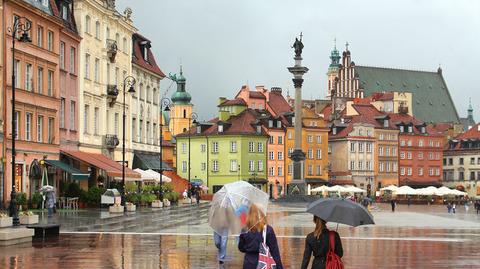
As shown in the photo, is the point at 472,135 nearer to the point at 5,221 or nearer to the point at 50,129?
the point at 50,129

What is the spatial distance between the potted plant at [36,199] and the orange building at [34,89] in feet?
2.48

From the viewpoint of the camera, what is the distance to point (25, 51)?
47656mm

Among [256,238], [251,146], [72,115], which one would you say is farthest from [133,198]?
[251,146]

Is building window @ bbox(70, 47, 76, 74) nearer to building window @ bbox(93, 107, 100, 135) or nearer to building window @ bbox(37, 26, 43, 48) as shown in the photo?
building window @ bbox(93, 107, 100, 135)

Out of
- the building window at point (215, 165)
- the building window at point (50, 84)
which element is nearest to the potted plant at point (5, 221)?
the building window at point (50, 84)

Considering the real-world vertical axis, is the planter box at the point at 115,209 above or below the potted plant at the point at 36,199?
below

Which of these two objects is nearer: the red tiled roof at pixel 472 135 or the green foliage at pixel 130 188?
the green foliage at pixel 130 188

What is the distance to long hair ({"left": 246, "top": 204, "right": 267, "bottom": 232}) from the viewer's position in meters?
11.8

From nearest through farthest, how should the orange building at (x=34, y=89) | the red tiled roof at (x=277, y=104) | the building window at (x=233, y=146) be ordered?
the orange building at (x=34, y=89) → the building window at (x=233, y=146) → the red tiled roof at (x=277, y=104)

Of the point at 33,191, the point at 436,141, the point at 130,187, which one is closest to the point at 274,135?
the point at 436,141

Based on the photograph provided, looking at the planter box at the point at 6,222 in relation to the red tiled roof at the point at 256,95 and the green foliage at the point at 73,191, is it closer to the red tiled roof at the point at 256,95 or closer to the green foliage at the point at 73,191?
the green foliage at the point at 73,191

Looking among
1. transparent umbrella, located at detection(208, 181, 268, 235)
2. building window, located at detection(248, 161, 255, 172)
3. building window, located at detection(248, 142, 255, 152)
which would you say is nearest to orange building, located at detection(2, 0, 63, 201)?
transparent umbrella, located at detection(208, 181, 268, 235)

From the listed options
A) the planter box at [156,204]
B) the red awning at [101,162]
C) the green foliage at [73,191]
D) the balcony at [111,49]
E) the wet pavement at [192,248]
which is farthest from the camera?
the balcony at [111,49]

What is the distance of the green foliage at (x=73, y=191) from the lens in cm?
5400
